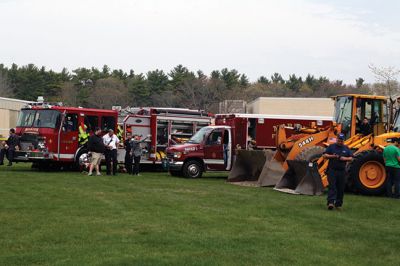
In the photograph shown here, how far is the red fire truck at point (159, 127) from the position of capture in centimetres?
2706

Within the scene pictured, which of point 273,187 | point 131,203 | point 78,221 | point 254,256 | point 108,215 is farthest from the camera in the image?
point 273,187

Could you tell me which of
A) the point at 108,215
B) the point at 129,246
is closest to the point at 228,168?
the point at 108,215

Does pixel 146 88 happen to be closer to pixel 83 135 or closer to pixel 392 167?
pixel 83 135

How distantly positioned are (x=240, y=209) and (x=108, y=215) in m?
3.01

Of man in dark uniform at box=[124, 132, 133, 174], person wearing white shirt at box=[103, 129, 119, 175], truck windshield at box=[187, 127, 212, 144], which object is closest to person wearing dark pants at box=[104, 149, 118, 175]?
person wearing white shirt at box=[103, 129, 119, 175]

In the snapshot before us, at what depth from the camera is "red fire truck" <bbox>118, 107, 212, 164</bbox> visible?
27062 millimetres

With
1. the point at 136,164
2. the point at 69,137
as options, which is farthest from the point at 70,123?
the point at 136,164

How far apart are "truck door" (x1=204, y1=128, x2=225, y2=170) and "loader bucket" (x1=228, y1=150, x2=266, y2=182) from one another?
1886 mm

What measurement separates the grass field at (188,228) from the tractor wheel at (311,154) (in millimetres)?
2069

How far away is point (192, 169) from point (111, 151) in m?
3.16

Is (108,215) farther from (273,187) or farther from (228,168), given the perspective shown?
(228,168)

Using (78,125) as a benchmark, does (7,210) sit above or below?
below

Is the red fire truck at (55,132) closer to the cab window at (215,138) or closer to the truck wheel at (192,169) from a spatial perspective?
the truck wheel at (192,169)

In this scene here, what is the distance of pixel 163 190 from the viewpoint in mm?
17734
